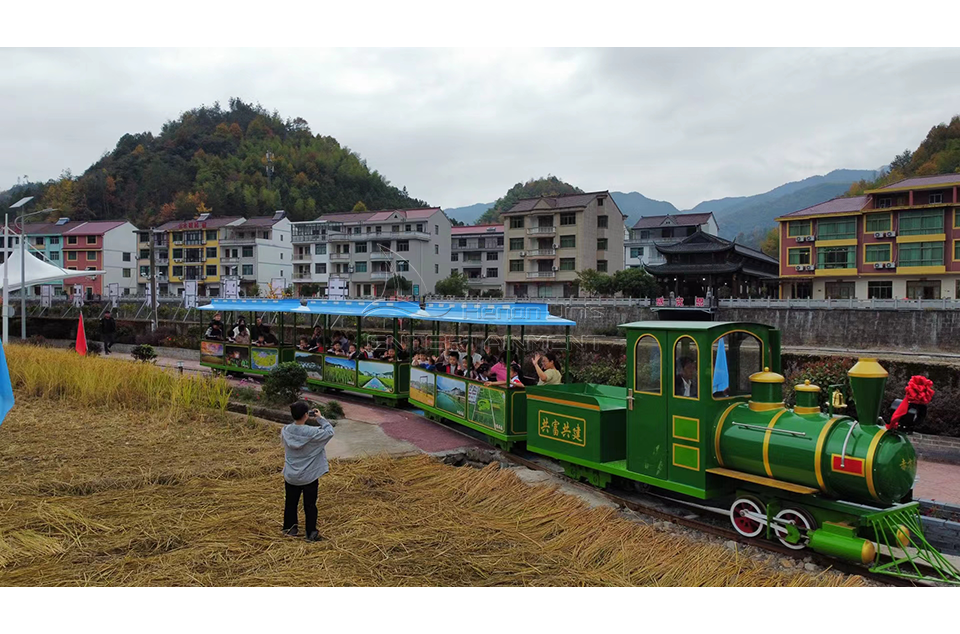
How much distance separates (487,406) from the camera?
1151 cm

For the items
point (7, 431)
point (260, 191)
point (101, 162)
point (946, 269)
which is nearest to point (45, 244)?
point (260, 191)

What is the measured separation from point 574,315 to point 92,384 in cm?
3002

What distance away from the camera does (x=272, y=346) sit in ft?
63.7

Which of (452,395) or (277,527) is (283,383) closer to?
(452,395)

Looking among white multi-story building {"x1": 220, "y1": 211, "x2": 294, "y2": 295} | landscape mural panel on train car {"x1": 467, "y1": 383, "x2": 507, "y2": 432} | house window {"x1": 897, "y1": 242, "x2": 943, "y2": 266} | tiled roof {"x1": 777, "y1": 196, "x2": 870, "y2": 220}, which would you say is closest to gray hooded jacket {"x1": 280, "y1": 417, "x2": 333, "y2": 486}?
landscape mural panel on train car {"x1": 467, "y1": 383, "x2": 507, "y2": 432}

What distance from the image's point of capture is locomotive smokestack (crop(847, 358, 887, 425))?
643 centimetres

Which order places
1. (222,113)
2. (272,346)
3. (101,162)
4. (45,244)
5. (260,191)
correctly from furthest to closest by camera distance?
1. (222,113)
2. (101,162)
3. (260,191)
4. (45,244)
5. (272,346)

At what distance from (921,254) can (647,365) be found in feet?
136

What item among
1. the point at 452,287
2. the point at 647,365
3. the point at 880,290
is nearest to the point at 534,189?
the point at 452,287

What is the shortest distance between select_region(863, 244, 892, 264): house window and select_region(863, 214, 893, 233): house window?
40.3 inches

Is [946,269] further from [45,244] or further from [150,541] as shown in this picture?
[45,244]

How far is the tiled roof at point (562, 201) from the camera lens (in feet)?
183

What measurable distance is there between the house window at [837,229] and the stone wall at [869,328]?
12.9 meters

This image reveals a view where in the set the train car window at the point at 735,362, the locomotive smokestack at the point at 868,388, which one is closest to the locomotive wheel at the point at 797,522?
the locomotive smokestack at the point at 868,388
